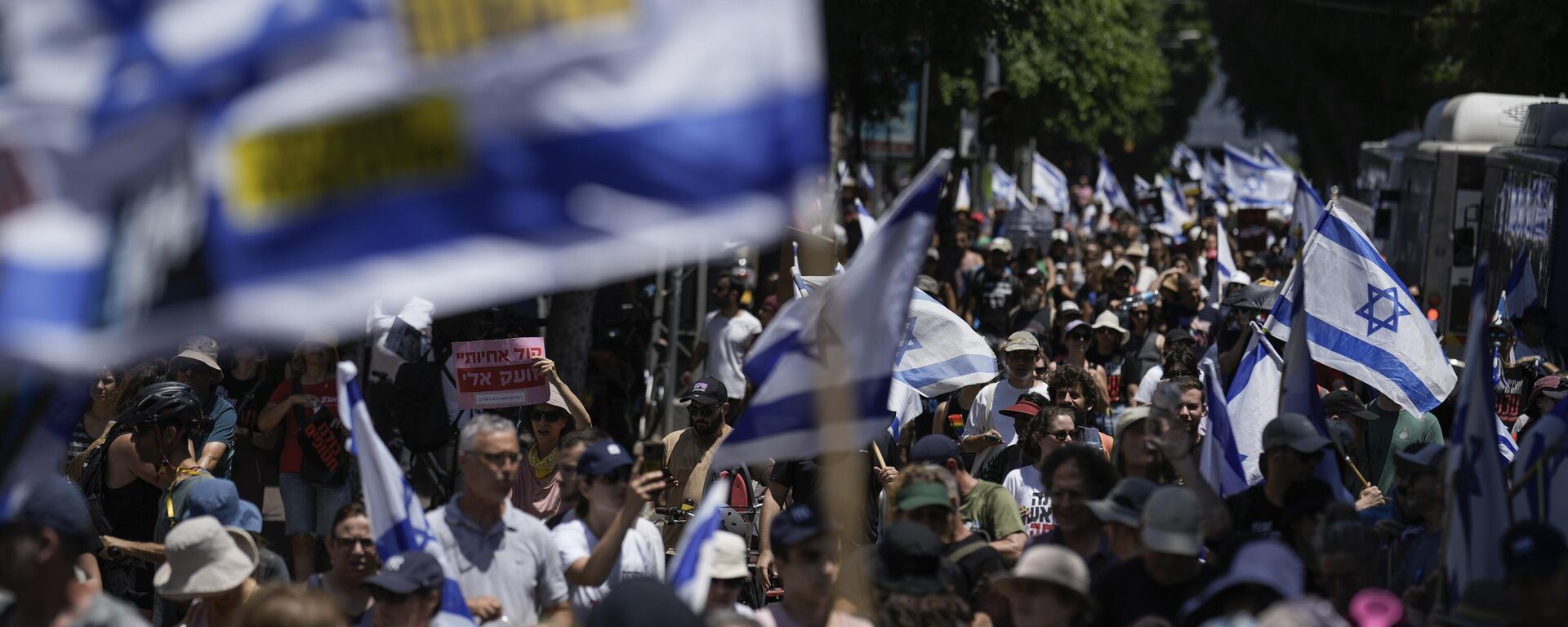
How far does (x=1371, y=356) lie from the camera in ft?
30.3

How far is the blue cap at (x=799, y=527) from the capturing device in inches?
223

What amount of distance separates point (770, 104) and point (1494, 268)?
13.1 m

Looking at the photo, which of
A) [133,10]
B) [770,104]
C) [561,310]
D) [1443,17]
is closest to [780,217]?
[770,104]

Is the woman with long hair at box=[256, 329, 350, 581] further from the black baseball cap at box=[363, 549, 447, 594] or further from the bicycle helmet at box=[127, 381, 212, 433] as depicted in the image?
the black baseball cap at box=[363, 549, 447, 594]

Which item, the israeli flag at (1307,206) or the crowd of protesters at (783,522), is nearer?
the crowd of protesters at (783,522)

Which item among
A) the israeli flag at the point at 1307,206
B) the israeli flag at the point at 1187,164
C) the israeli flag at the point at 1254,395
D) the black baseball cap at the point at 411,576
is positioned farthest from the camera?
the israeli flag at the point at 1187,164

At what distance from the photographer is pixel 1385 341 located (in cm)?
923

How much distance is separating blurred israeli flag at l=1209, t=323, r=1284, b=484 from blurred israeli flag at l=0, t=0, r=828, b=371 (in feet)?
18.3

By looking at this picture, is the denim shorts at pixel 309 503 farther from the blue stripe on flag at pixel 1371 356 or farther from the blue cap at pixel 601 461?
the blue stripe on flag at pixel 1371 356

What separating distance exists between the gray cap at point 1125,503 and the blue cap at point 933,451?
1347 millimetres

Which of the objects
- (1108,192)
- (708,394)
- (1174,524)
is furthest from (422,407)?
(1108,192)

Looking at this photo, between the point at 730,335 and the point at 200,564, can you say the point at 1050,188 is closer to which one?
the point at 730,335

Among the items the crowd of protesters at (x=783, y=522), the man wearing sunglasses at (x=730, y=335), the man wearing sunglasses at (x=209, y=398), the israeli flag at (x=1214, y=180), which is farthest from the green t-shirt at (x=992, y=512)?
the israeli flag at (x=1214, y=180)

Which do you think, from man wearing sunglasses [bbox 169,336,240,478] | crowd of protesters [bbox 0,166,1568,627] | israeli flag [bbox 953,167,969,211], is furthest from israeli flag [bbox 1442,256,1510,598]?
israeli flag [bbox 953,167,969,211]
